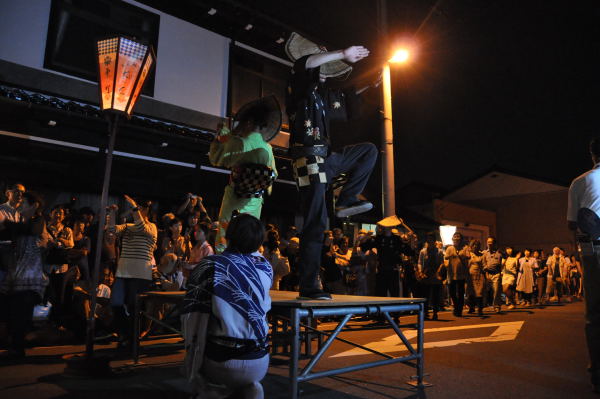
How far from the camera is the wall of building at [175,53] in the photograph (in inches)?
391

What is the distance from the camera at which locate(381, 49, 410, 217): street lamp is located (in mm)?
9977

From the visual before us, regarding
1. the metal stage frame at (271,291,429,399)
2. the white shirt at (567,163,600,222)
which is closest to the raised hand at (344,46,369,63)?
the metal stage frame at (271,291,429,399)

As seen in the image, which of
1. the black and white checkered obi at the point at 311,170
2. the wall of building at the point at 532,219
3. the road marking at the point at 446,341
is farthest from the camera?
the wall of building at the point at 532,219

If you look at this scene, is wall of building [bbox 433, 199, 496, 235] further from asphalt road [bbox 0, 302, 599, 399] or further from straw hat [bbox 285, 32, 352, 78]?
straw hat [bbox 285, 32, 352, 78]

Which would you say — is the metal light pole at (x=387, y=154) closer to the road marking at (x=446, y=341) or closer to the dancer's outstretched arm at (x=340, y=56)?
the road marking at (x=446, y=341)

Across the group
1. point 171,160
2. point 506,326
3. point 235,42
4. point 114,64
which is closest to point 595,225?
point 114,64

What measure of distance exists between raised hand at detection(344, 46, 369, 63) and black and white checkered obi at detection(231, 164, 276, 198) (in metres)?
1.40

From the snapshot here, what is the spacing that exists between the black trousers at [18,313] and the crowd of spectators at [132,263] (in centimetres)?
1

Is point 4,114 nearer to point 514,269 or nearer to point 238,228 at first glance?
point 238,228

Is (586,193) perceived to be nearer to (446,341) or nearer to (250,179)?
(250,179)

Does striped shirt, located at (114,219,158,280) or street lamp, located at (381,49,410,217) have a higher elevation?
street lamp, located at (381,49,410,217)

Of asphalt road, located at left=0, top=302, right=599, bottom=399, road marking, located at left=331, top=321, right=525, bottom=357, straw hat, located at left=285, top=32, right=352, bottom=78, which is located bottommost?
asphalt road, located at left=0, top=302, right=599, bottom=399

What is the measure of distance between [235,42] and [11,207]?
970cm

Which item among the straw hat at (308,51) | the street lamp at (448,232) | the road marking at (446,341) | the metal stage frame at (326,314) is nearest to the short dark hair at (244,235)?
the metal stage frame at (326,314)
